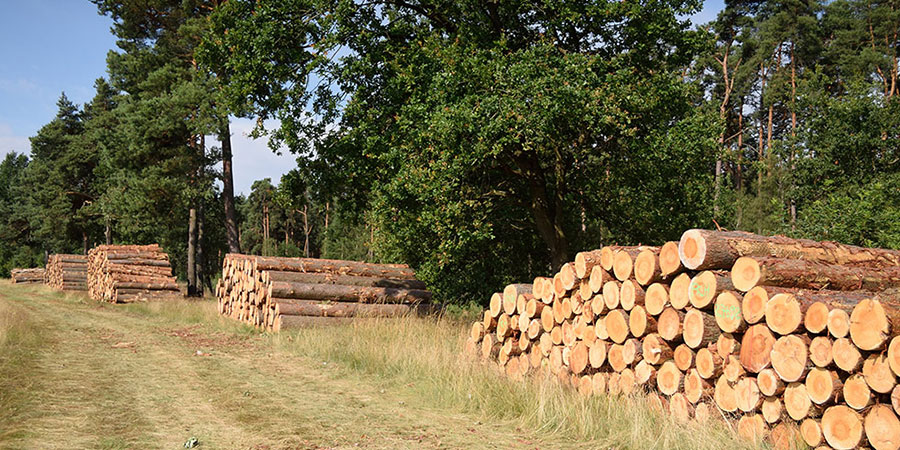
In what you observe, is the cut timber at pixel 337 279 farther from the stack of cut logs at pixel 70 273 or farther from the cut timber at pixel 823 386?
the stack of cut logs at pixel 70 273

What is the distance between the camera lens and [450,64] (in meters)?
11.3

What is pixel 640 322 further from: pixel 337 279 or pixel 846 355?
pixel 337 279

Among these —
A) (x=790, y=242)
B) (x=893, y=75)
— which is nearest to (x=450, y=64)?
(x=790, y=242)

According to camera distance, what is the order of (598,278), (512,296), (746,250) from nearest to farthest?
(746,250), (598,278), (512,296)

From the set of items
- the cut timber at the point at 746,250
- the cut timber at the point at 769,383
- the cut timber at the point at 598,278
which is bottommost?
the cut timber at the point at 769,383

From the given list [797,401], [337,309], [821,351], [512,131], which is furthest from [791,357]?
[337,309]

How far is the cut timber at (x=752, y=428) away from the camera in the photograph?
16.8 ft

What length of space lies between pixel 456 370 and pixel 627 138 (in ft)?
20.8

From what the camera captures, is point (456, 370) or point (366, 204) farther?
point (366, 204)

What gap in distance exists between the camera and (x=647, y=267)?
6.53 metres

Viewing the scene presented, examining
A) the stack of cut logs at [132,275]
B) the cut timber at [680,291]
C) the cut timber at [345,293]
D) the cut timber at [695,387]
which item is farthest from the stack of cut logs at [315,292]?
the stack of cut logs at [132,275]

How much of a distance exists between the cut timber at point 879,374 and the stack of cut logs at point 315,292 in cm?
1001

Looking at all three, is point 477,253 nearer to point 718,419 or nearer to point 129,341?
point 129,341

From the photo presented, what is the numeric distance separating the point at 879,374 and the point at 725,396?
4.72 ft
